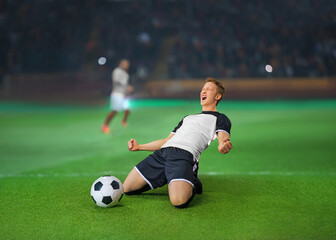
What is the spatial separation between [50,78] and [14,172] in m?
17.3

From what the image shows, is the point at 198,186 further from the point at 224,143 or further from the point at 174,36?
the point at 174,36

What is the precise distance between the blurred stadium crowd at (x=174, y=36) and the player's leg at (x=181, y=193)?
19646 mm

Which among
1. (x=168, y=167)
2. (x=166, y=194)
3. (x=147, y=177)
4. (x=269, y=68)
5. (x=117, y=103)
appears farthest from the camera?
(x=269, y=68)

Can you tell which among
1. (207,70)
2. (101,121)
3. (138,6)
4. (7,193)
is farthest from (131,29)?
(7,193)

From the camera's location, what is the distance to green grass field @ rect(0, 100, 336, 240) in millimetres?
3393

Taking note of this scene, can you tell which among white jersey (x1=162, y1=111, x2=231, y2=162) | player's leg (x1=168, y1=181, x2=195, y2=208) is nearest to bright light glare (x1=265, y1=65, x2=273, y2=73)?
white jersey (x1=162, y1=111, x2=231, y2=162)

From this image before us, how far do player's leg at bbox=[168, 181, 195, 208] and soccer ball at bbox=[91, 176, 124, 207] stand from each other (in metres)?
0.51

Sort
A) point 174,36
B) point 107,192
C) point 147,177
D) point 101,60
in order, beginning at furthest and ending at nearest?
point 174,36, point 101,60, point 147,177, point 107,192

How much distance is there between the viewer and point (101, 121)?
1362 cm

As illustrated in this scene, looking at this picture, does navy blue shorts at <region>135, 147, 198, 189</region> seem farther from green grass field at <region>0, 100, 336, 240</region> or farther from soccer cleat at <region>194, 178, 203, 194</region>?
green grass field at <region>0, 100, 336, 240</region>

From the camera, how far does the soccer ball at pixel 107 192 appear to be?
3.92 metres

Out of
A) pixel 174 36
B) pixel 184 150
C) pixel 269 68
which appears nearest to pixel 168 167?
pixel 184 150

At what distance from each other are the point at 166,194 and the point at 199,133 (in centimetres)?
78

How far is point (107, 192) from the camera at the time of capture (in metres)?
3.92
